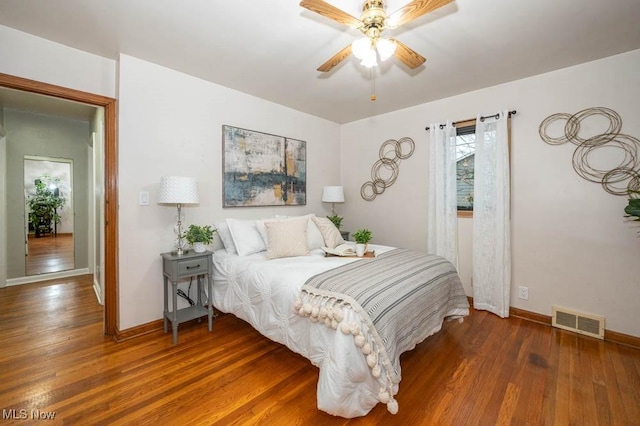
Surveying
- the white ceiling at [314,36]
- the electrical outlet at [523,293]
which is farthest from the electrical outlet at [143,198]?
the electrical outlet at [523,293]

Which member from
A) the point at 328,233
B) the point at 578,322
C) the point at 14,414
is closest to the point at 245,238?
the point at 328,233

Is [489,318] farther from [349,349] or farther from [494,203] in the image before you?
[349,349]

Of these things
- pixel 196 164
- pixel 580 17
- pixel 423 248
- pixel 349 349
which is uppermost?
pixel 580 17

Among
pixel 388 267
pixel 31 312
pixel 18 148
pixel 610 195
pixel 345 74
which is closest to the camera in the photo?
pixel 388 267

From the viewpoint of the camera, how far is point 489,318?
2.85 meters

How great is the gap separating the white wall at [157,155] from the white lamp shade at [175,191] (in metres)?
0.31

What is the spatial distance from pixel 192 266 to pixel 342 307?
156cm

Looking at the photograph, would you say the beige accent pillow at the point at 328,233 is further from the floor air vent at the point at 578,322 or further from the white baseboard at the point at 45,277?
the white baseboard at the point at 45,277

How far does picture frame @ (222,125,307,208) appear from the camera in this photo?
308 centimetres

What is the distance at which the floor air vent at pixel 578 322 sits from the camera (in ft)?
8.02

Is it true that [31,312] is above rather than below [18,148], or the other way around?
below

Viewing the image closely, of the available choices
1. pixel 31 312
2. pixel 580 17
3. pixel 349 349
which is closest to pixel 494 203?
pixel 580 17

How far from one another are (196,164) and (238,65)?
1.06 meters

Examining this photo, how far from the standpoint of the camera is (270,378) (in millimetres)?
1888
